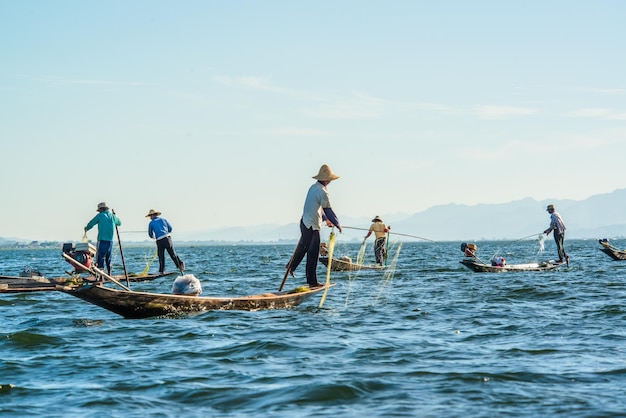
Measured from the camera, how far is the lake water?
24.1ft

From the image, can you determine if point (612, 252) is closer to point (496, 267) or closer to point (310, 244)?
point (496, 267)

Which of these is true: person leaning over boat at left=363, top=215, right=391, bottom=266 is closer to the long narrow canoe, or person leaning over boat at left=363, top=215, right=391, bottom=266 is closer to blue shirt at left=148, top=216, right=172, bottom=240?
blue shirt at left=148, top=216, right=172, bottom=240

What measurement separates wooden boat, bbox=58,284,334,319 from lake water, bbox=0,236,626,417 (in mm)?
249

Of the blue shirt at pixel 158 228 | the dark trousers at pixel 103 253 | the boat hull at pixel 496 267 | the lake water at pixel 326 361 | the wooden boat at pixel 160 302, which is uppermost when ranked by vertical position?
the blue shirt at pixel 158 228

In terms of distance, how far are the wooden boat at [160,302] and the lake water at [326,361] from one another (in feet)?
0.82

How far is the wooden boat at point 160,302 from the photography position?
39.9 feet

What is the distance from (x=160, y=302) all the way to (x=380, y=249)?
1795 cm

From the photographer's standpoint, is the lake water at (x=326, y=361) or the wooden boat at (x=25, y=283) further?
the wooden boat at (x=25, y=283)

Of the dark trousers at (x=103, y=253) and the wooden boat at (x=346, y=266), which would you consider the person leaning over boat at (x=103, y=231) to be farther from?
the wooden boat at (x=346, y=266)

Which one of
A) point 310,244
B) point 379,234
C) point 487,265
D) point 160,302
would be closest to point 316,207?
point 310,244

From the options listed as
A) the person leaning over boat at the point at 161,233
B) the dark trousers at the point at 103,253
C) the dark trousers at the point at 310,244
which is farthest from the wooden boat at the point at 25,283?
the dark trousers at the point at 310,244

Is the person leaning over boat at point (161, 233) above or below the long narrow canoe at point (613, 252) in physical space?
above

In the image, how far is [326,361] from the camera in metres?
9.38

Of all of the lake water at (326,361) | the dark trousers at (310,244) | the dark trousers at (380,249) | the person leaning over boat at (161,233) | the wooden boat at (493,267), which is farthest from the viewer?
the dark trousers at (380,249)
